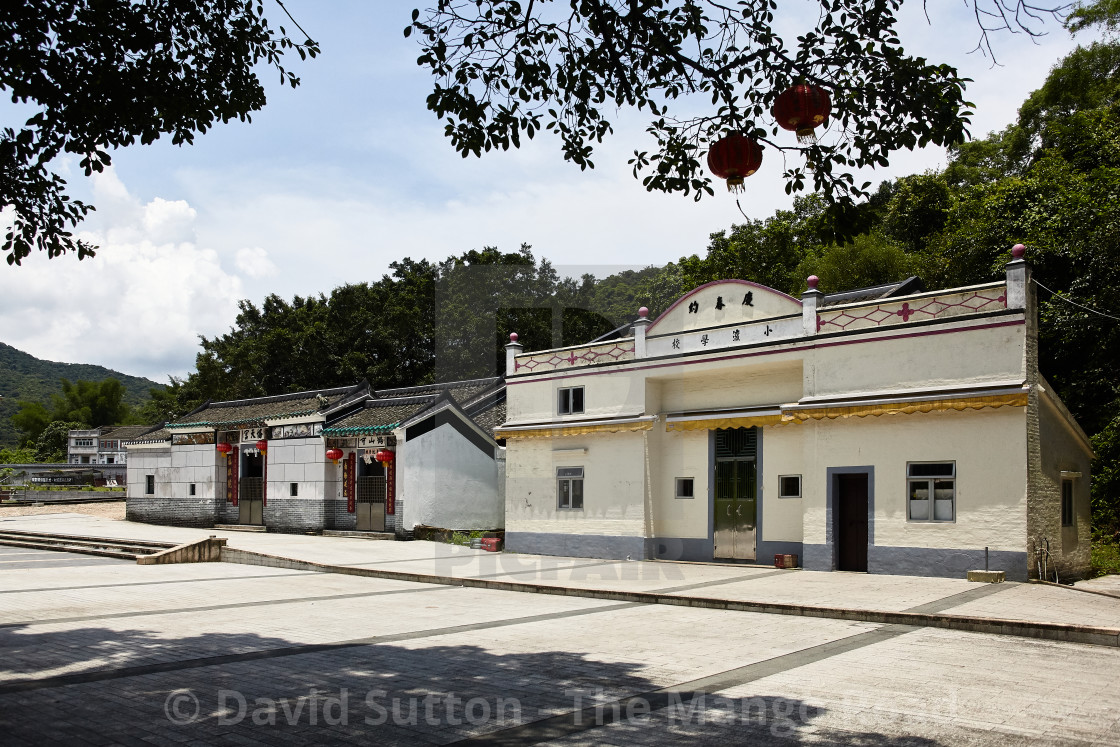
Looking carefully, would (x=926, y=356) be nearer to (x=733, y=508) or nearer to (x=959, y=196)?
(x=733, y=508)

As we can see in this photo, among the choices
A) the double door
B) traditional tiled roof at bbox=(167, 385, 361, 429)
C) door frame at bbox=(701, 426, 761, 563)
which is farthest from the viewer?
traditional tiled roof at bbox=(167, 385, 361, 429)

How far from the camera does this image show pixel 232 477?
85.5 ft

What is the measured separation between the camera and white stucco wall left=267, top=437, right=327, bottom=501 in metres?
22.9

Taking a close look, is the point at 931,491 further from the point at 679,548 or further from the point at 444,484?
the point at 444,484

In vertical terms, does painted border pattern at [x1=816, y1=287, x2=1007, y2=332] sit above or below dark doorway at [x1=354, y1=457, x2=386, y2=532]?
above

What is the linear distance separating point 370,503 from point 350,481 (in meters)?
0.92

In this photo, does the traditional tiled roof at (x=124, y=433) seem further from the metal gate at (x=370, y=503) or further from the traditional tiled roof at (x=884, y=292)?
the traditional tiled roof at (x=884, y=292)

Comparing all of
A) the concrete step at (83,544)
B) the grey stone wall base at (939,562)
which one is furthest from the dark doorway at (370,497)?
the grey stone wall base at (939,562)

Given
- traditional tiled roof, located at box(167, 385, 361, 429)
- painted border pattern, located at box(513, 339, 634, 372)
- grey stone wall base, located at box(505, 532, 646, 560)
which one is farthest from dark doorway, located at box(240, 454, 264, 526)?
painted border pattern, located at box(513, 339, 634, 372)

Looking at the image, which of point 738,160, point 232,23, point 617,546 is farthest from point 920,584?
point 232,23

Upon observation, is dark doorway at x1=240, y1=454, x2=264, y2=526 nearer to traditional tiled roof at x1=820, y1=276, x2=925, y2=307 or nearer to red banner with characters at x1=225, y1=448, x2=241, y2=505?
red banner with characters at x1=225, y1=448, x2=241, y2=505

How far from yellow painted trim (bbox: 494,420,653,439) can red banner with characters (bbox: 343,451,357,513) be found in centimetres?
571

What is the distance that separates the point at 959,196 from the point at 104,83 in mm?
22690

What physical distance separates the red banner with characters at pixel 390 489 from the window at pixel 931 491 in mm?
12820
